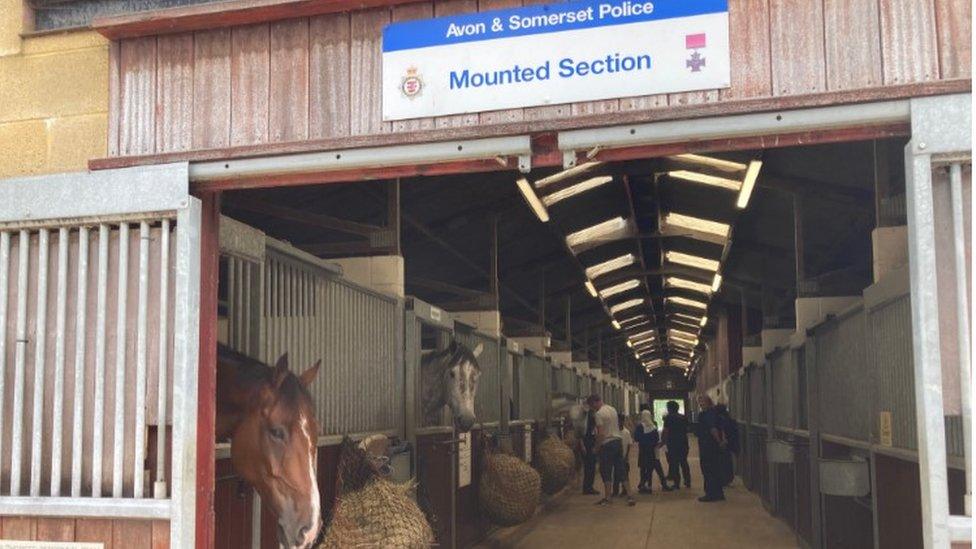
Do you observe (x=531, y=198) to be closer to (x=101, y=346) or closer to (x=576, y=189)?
(x=576, y=189)

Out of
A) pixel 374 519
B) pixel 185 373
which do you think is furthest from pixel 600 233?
pixel 185 373

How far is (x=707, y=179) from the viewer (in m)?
12.0

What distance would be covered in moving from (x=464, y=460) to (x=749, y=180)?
4577 millimetres

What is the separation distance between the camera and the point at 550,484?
43.4ft

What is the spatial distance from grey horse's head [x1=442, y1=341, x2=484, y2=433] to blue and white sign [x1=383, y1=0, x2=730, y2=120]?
170 inches

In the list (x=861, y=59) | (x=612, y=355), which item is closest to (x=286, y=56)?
(x=861, y=59)

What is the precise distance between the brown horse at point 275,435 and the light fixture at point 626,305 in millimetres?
23405

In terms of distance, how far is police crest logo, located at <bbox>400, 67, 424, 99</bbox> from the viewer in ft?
11.2

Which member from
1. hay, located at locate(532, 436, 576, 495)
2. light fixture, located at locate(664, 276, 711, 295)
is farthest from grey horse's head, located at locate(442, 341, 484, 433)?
light fixture, located at locate(664, 276, 711, 295)

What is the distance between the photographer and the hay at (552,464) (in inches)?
517

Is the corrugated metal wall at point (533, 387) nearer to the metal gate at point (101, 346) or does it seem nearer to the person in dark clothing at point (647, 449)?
the person in dark clothing at point (647, 449)

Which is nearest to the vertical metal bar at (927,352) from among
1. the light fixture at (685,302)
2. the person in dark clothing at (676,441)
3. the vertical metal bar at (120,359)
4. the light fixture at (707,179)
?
the vertical metal bar at (120,359)

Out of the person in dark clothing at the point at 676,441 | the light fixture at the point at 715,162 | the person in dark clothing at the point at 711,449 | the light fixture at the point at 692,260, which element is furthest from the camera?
the light fixture at the point at 692,260

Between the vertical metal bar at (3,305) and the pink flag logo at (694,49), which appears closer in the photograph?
the pink flag logo at (694,49)
